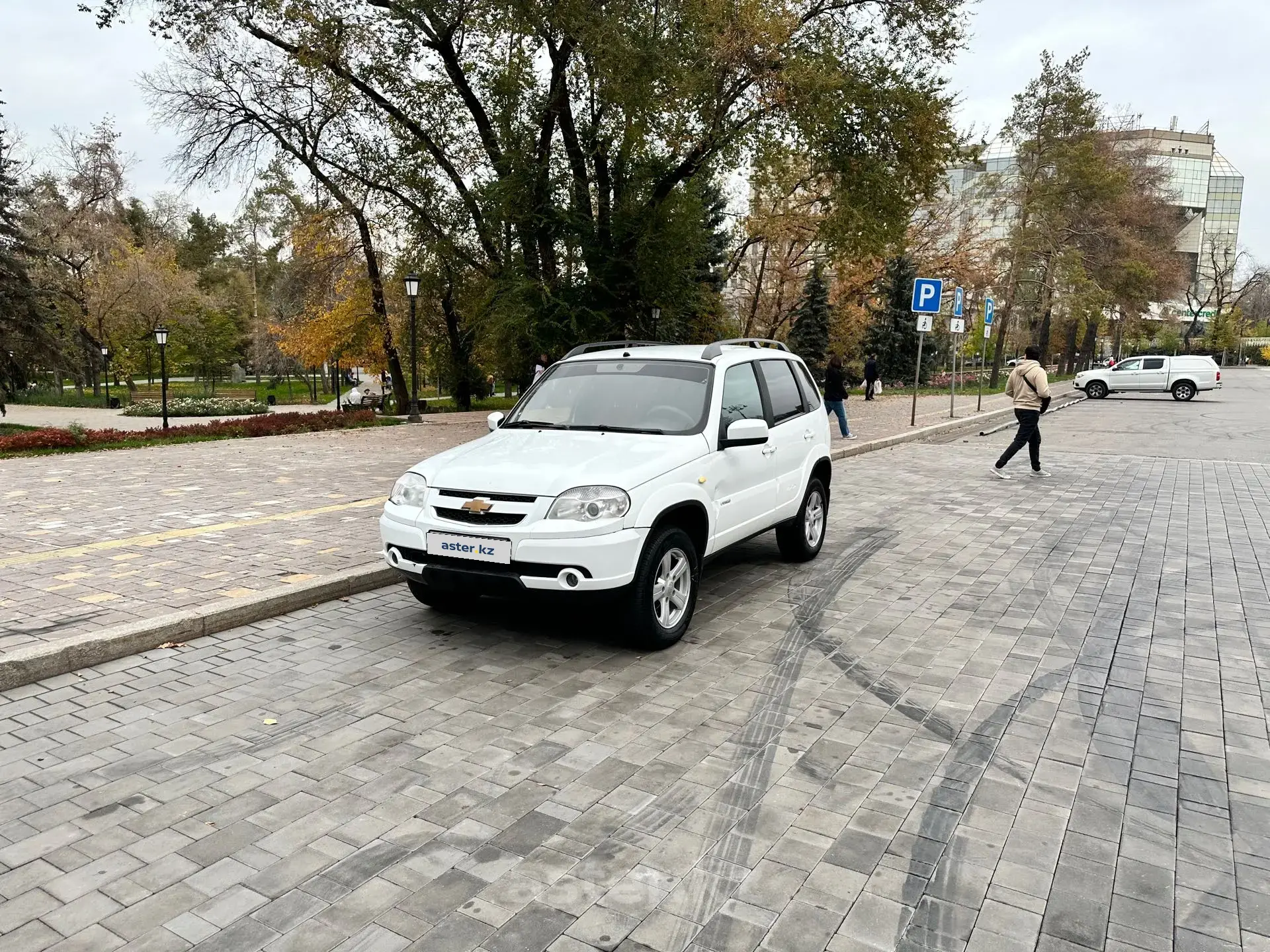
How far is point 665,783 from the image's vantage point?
3734 millimetres

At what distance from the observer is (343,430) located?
69.1 ft

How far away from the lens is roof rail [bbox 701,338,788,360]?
660 cm

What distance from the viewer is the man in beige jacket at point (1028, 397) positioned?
500 inches

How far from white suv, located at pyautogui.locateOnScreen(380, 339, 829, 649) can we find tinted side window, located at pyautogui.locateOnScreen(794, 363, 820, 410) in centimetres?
55

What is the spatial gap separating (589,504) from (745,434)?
1402mm

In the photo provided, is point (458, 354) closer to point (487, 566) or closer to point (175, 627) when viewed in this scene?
point (175, 627)

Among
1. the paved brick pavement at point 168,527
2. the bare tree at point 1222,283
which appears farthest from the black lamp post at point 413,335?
the bare tree at point 1222,283

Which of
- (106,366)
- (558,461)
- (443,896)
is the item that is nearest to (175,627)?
(558,461)

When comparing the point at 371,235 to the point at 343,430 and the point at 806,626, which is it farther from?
the point at 806,626

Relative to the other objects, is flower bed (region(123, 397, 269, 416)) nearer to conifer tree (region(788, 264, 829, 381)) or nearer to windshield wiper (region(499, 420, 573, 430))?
conifer tree (region(788, 264, 829, 381))

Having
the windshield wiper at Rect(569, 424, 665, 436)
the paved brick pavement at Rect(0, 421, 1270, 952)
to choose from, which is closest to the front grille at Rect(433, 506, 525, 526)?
the paved brick pavement at Rect(0, 421, 1270, 952)

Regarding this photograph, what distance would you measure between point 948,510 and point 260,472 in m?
9.77

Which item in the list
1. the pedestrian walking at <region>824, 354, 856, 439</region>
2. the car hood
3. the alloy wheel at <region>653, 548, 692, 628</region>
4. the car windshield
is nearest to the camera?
the car hood

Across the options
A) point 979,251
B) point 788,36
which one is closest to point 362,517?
point 788,36
